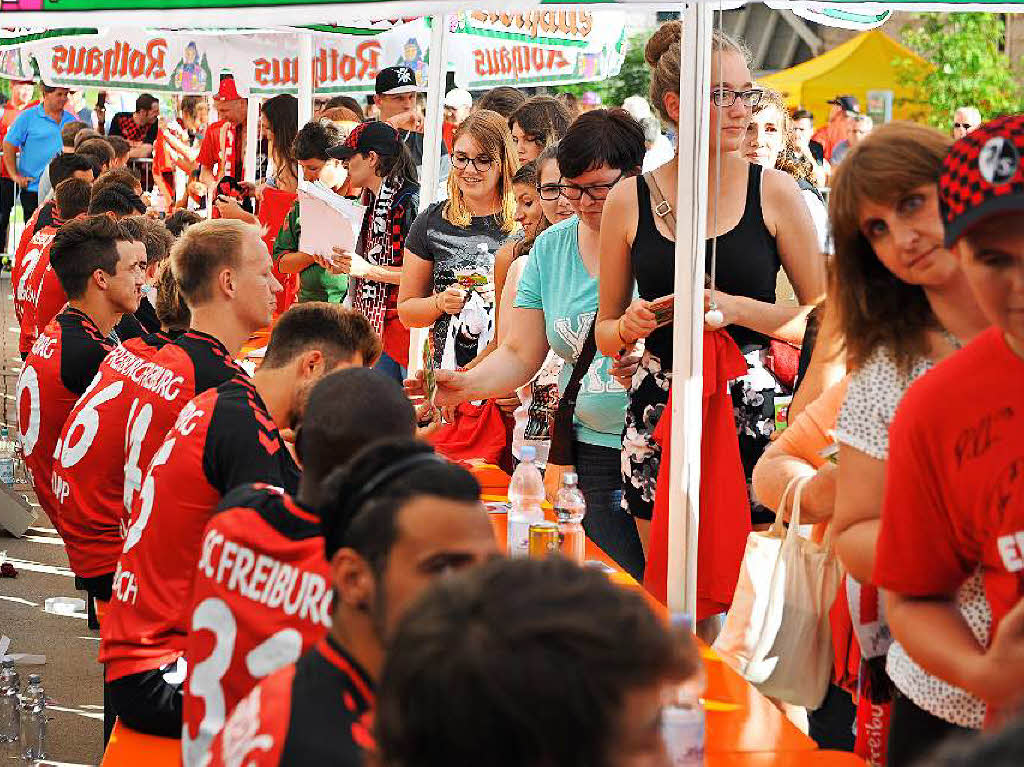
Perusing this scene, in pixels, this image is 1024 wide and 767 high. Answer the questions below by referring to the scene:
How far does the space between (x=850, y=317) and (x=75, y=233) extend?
4.28m

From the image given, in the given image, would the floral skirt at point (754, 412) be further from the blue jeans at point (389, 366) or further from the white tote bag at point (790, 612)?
the blue jeans at point (389, 366)

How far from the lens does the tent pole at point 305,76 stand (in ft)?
32.7

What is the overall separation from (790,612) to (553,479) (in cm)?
156

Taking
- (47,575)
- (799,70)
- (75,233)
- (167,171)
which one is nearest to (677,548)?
(75,233)

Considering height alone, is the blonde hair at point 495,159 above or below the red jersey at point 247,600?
above

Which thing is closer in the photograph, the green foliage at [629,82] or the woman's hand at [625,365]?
the woman's hand at [625,365]

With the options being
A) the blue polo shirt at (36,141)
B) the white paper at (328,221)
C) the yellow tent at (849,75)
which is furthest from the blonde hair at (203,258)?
the yellow tent at (849,75)

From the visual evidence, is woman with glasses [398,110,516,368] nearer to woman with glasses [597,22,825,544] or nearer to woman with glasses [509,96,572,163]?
woman with glasses [509,96,572,163]

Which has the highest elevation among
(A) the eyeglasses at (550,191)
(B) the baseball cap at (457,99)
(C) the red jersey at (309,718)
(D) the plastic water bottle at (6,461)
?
(B) the baseball cap at (457,99)

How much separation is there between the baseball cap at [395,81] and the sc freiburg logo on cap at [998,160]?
7398 millimetres

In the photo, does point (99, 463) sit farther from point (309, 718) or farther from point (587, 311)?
point (309, 718)

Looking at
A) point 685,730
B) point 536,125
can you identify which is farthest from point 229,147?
point 685,730

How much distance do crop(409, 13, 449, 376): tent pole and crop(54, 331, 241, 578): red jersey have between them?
6.29 ft

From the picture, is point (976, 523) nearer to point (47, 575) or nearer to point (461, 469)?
point (461, 469)
